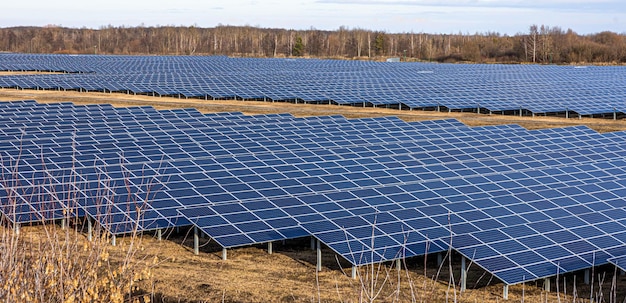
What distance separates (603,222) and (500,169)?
6.30 m

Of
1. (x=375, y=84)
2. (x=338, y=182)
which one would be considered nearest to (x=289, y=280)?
(x=338, y=182)

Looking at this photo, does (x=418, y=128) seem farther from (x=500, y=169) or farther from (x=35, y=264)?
(x=35, y=264)

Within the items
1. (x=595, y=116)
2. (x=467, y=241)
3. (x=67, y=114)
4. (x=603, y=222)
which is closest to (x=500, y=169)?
(x=603, y=222)

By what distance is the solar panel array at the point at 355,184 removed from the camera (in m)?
22.1

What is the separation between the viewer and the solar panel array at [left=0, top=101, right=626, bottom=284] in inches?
871

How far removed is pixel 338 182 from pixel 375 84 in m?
47.0

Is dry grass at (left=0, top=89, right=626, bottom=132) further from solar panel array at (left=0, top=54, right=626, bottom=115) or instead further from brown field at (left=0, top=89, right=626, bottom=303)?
brown field at (left=0, top=89, right=626, bottom=303)

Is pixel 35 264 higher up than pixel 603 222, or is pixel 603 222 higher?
pixel 35 264

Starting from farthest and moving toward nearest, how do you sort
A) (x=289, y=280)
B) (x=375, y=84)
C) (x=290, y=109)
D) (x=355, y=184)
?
1. (x=375, y=84)
2. (x=290, y=109)
3. (x=355, y=184)
4. (x=289, y=280)

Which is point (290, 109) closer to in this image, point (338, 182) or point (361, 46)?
→ point (338, 182)

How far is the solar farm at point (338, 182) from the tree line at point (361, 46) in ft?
297

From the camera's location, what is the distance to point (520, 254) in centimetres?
2112

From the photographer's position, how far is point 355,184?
27562 millimetres

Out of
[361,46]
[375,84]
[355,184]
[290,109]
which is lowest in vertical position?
[355,184]
